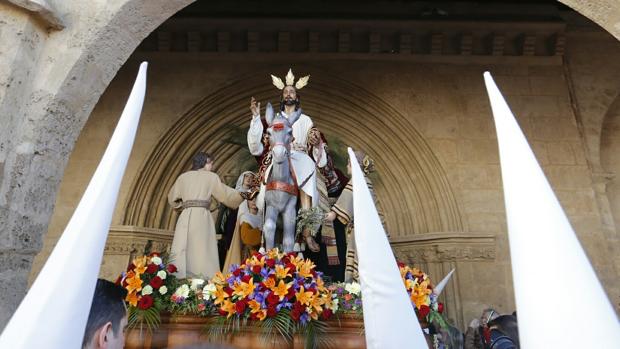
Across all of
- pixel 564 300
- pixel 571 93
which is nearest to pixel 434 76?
pixel 571 93

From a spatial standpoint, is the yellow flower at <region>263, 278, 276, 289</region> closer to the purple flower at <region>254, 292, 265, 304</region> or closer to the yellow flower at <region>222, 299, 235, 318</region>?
the purple flower at <region>254, 292, 265, 304</region>

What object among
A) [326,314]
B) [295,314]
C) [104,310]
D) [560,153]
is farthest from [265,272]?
[560,153]

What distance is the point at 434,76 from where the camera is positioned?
22.4ft

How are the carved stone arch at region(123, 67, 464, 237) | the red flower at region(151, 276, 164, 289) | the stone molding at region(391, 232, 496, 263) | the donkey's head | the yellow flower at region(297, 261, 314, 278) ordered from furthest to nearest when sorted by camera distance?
the carved stone arch at region(123, 67, 464, 237) < the stone molding at region(391, 232, 496, 263) < the donkey's head < the red flower at region(151, 276, 164, 289) < the yellow flower at region(297, 261, 314, 278)

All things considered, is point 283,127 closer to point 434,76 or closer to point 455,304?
point 455,304

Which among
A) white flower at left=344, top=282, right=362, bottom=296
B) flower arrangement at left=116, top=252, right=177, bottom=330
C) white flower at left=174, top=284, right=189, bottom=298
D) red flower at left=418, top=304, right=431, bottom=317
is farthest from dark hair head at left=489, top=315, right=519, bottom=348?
flower arrangement at left=116, top=252, right=177, bottom=330

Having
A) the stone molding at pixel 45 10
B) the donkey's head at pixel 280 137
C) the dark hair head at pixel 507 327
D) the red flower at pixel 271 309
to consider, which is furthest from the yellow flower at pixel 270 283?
the dark hair head at pixel 507 327

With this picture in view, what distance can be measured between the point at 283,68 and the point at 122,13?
14.8 ft

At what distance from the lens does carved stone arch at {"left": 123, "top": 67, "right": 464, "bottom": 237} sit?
6.16 m

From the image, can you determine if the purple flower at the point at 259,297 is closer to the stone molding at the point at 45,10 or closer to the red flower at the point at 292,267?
the red flower at the point at 292,267

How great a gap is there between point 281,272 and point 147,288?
0.81 metres

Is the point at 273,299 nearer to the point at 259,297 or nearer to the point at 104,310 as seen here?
the point at 259,297

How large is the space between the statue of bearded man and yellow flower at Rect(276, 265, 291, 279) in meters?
0.66

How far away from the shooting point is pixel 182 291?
2.79 metres
